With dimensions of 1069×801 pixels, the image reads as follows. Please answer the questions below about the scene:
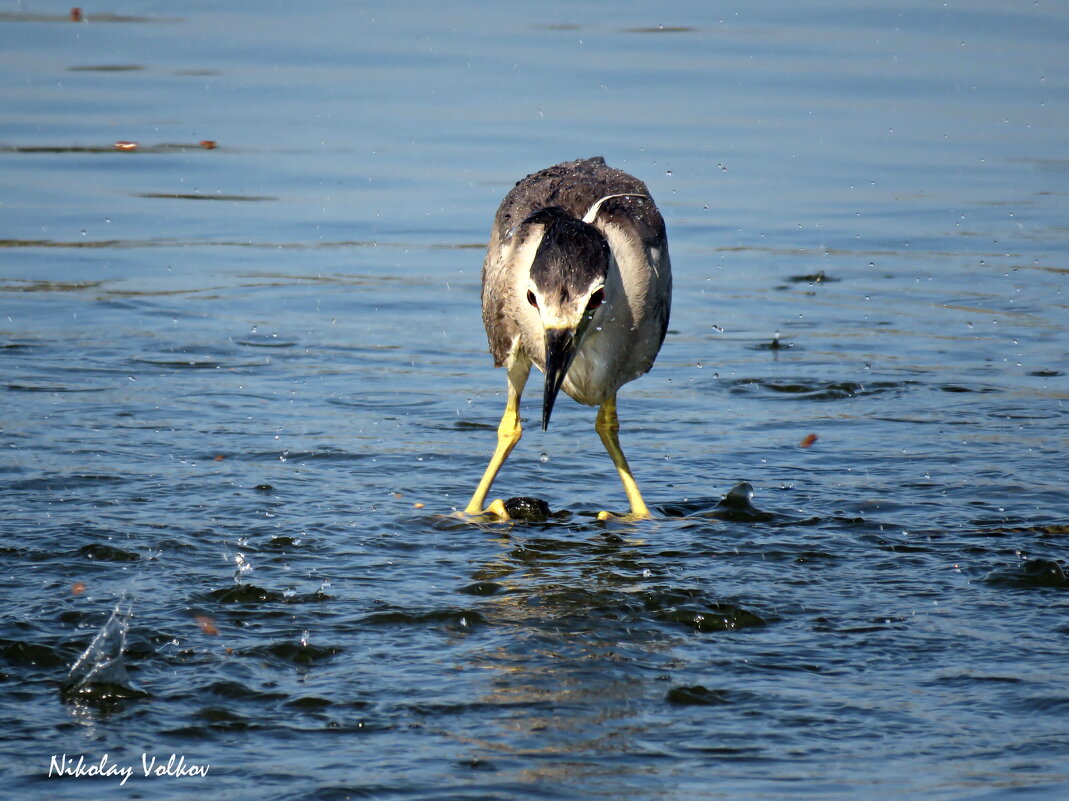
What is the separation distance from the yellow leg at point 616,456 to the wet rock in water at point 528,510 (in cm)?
26

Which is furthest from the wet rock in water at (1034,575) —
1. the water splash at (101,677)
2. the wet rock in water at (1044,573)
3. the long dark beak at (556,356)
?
the water splash at (101,677)

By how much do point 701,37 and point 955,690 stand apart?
1423 cm

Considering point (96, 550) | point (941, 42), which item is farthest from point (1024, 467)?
point (941, 42)

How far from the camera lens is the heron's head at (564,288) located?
5664 millimetres

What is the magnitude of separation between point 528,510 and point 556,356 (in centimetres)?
108

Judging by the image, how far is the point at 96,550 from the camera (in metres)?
5.64

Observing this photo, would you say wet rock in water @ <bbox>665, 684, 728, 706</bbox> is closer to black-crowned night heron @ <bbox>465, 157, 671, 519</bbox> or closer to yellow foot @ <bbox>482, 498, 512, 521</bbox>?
black-crowned night heron @ <bbox>465, 157, 671, 519</bbox>

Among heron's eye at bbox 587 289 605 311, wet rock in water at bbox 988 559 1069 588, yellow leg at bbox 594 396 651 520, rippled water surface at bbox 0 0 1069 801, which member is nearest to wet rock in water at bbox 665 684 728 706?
rippled water surface at bbox 0 0 1069 801

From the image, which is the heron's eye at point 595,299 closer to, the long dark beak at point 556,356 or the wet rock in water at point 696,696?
the long dark beak at point 556,356

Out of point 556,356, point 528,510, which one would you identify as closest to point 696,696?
point 556,356

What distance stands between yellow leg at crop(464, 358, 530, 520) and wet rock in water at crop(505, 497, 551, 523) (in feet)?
0.42

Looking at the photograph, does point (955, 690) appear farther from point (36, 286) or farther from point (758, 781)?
point (36, 286)

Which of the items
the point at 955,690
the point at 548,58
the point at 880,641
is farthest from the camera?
the point at 548,58

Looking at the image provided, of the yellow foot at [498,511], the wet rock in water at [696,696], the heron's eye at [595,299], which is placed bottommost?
the yellow foot at [498,511]
